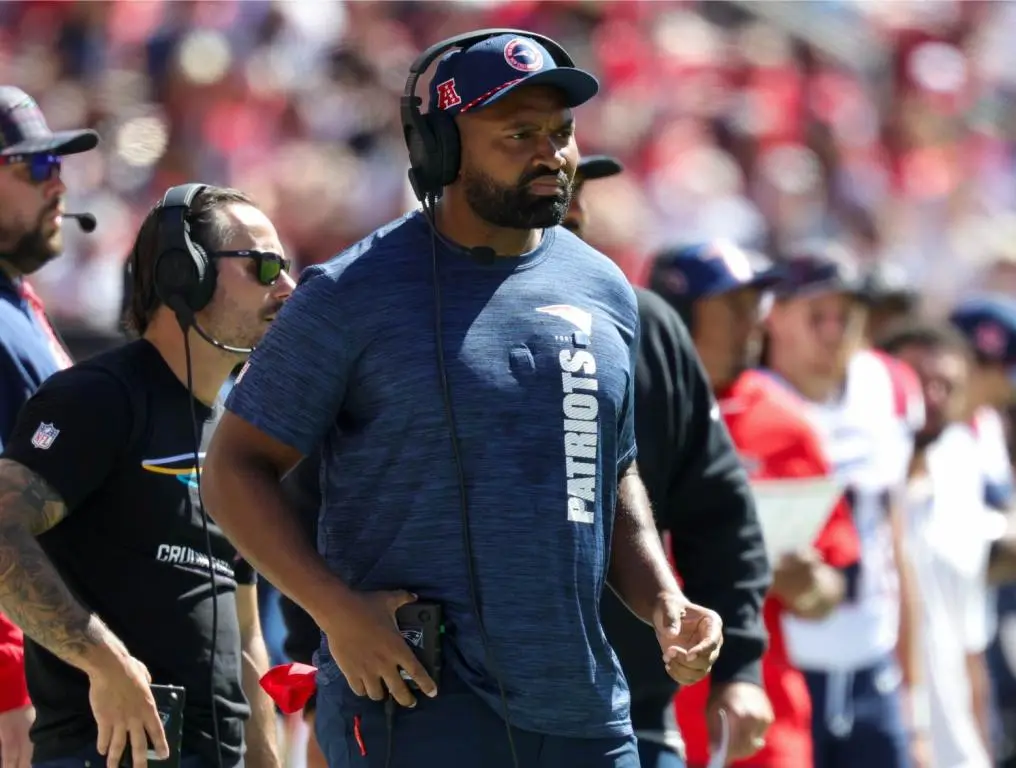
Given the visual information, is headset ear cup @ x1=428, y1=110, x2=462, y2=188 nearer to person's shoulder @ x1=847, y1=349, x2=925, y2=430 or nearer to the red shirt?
the red shirt

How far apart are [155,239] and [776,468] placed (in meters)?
2.32

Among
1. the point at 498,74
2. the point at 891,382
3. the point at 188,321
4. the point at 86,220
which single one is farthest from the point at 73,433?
the point at 891,382

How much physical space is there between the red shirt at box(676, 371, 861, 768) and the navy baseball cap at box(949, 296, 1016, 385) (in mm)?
2507

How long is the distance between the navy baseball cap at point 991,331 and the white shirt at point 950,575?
2.38 feet

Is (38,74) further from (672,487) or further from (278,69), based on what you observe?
(672,487)

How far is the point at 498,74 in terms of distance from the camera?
3207mm

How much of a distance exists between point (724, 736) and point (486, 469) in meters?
1.52

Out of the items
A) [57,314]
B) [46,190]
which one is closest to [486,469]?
[46,190]

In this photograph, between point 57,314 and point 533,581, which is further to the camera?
point 57,314

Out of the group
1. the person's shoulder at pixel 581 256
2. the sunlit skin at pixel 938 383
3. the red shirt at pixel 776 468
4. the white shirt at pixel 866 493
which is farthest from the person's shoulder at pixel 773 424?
the person's shoulder at pixel 581 256

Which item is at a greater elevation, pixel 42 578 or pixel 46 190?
pixel 46 190

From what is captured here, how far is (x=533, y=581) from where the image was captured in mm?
3152

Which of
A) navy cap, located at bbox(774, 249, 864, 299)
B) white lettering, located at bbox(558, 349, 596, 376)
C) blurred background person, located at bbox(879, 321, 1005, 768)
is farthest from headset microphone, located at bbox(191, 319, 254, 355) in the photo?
blurred background person, located at bbox(879, 321, 1005, 768)

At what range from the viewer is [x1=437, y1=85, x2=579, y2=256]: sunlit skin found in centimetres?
324
